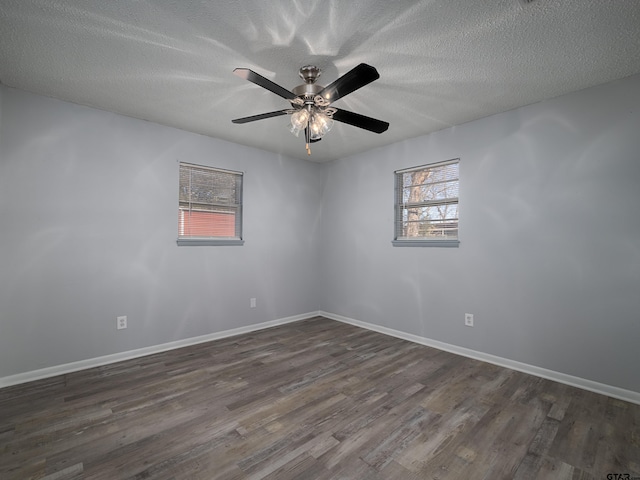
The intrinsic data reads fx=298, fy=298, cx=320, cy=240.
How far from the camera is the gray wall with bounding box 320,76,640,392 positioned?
2340 millimetres

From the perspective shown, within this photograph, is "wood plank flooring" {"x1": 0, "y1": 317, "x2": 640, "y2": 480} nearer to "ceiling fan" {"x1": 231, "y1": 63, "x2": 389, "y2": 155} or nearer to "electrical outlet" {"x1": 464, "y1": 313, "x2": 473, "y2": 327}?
"electrical outlet" {"x1": 464, "y1": 313, "x2": 473, "y2": 327}

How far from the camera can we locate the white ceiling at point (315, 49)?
5.40ft

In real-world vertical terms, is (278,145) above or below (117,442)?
above

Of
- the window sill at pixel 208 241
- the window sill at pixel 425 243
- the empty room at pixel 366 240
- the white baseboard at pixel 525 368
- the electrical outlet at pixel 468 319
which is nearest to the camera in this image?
the empty room at pixel 366 240

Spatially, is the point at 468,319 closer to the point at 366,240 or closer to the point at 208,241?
the point at 366,240

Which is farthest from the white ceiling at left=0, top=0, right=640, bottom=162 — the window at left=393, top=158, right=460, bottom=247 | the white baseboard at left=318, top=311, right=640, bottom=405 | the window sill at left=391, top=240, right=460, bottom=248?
the white baseboard at left=318, top=311, right=640, bottom=405

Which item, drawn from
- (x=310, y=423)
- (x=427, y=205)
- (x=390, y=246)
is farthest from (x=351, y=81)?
(x=390, y=246)

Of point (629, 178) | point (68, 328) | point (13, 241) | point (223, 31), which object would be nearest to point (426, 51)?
point (223, 31)

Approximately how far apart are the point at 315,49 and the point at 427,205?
2.32 meters

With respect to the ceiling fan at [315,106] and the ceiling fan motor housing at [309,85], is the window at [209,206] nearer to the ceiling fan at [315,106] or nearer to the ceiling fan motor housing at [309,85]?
the ceiling fan at [315,106]

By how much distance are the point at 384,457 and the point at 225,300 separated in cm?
269

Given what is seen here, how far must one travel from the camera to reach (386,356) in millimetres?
3162

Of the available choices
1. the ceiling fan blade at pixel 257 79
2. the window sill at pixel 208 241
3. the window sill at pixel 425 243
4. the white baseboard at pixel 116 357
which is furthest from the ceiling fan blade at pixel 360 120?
the white baseboard at pixel 116 357

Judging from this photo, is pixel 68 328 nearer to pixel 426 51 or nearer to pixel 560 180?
pixel 426 51
